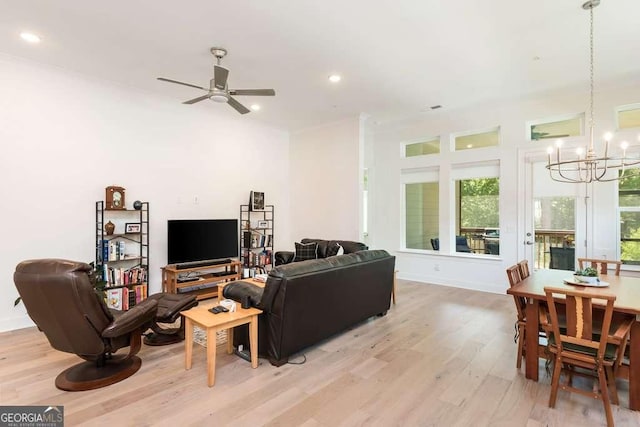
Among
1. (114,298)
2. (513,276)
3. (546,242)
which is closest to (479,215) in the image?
(546,242)

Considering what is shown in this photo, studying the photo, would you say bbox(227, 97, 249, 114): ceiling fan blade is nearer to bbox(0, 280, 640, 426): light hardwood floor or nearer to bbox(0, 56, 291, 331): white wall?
bbox(0, 56, 291, 331): white wall

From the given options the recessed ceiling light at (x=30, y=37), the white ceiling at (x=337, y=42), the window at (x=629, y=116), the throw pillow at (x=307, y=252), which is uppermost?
the white ceiling at (x=337, y=42)

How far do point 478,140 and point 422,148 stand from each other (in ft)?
3.66

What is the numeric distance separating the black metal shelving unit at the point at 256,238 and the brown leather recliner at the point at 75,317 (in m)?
3.14

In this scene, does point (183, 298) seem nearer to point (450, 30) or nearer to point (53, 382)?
point (53, 382)

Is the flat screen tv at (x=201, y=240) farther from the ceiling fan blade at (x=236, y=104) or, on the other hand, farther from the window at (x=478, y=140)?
the window at (x=478, y=140)

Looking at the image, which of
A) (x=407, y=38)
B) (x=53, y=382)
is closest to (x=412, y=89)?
(x=407, y=38)

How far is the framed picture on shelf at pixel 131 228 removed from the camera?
480 cm

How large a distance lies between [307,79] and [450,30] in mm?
1958

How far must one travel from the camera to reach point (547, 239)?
18.2 ft

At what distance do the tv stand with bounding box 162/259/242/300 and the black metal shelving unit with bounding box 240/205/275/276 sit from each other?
38 centimetres

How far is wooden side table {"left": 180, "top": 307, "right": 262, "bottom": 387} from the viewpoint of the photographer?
8.91 ft

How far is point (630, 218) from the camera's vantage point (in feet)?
15.8

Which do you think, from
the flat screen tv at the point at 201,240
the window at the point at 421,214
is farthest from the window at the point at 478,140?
the flat screen tv at the point at 201,240
